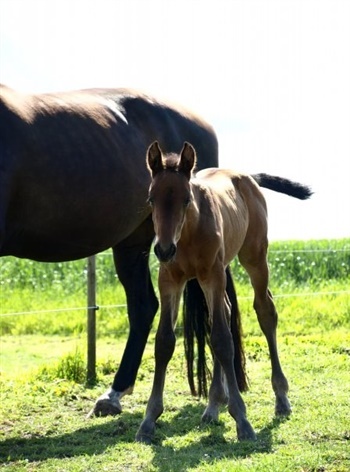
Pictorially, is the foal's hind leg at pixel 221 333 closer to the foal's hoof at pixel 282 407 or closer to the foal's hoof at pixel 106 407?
the foal's hoof at pixel 282 407

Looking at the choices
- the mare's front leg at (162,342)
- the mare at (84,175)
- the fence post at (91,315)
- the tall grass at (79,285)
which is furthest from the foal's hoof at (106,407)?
the tall grass at (79,285)

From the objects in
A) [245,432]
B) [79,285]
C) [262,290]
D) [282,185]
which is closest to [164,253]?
[245,432]

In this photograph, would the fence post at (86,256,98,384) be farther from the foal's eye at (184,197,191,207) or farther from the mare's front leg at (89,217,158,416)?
the foal's eye at (184,197,191,207)

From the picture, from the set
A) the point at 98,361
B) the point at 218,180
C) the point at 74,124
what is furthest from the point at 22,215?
the point at 98,361

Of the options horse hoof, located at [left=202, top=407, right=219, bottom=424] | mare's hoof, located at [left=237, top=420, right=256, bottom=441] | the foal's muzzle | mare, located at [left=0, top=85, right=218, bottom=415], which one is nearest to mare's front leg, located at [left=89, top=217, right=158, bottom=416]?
mare, located at [left=0, top=85, right=218, bottom=415]

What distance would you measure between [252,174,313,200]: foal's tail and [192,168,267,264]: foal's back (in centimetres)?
63

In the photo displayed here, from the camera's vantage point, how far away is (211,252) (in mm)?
5641

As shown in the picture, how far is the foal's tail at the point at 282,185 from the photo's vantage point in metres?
7.57

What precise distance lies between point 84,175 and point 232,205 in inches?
42.0

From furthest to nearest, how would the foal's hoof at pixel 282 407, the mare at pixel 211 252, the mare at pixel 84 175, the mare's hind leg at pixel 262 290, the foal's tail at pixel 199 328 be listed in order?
1. the foal's tail at pixel 199 328
2. the mare's hind leg at pixel 262 290
3. the foal's hoof at pixel 282 407
4. the mare at pixel 84 175
5. the mare at pixel 211 252

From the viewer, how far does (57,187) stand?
20.3ft

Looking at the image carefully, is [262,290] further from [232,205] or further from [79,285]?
[79,285]

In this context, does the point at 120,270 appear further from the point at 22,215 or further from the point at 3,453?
the point at 3,453

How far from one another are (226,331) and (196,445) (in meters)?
0.73
